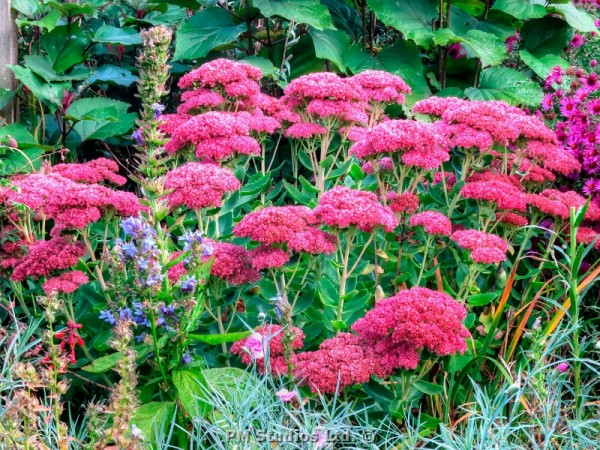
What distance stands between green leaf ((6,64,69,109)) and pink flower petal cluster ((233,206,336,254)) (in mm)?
2532

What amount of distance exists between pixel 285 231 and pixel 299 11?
102 inches

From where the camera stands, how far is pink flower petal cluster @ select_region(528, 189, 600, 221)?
2918mm

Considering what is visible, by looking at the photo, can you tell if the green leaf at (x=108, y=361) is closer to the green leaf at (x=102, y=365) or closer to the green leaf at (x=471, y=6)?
the green leaf at (x=102, y=365)

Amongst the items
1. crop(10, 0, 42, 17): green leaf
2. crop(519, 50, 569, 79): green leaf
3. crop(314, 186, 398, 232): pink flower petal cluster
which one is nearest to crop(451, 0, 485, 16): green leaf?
crop(519, 50, 569, 79): green leaf

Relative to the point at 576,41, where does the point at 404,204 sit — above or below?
below

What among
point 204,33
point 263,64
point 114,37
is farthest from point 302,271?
point 114,37

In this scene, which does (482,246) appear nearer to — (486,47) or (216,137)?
(216,137)

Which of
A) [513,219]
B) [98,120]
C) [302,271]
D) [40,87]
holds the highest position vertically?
[513,219]

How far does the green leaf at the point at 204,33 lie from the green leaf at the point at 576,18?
6.92 ft

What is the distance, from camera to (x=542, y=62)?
5.04 metres

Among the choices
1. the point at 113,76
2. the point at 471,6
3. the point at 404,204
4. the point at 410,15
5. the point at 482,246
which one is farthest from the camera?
the point at 471,6

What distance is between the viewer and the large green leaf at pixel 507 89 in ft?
15.1

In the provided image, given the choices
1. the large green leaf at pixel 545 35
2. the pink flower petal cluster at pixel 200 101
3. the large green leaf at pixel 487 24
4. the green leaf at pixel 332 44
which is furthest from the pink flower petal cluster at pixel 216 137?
the large green leaf at pixel 545 35

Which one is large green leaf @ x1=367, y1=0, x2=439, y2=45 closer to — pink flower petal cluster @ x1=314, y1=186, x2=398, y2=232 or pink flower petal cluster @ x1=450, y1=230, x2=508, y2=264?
pink flower petal cluster @ x1=450, y1=230, x2=508, y2=264
